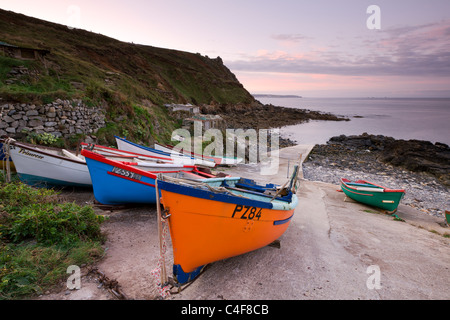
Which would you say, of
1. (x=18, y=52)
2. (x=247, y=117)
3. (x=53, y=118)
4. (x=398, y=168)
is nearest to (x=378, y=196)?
(x=398, y=168)

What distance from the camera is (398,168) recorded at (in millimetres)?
23906

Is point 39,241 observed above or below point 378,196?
above

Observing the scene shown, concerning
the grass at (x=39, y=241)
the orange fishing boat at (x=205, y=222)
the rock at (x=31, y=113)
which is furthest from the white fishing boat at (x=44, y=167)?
the orange fishing boat at (x=205, y=222)

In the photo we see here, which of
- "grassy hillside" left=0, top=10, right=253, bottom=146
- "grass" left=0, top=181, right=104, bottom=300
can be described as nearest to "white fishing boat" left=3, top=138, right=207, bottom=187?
"grass" left=0, top=181, right=104, bottom=300

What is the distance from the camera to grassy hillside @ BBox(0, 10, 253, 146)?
559 inches

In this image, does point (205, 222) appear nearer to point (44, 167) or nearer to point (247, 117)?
point (44, 167)

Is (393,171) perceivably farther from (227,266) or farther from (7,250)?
(7,250)

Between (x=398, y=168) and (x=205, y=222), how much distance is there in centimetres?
2618

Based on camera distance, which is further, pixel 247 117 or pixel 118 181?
pixel 247 117

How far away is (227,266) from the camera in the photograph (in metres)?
5.34

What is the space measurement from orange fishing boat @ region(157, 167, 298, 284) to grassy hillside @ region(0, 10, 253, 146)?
11.7 metres

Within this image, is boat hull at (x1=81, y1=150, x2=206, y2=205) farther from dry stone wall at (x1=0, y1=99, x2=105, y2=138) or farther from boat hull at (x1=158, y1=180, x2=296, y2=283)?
dry stone wall at (x1=0, y1=99, x2=105, y2=138)

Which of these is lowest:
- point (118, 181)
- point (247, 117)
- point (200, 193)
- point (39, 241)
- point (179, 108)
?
point (39, 241)

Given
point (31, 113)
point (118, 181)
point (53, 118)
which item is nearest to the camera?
point (118, 181)
